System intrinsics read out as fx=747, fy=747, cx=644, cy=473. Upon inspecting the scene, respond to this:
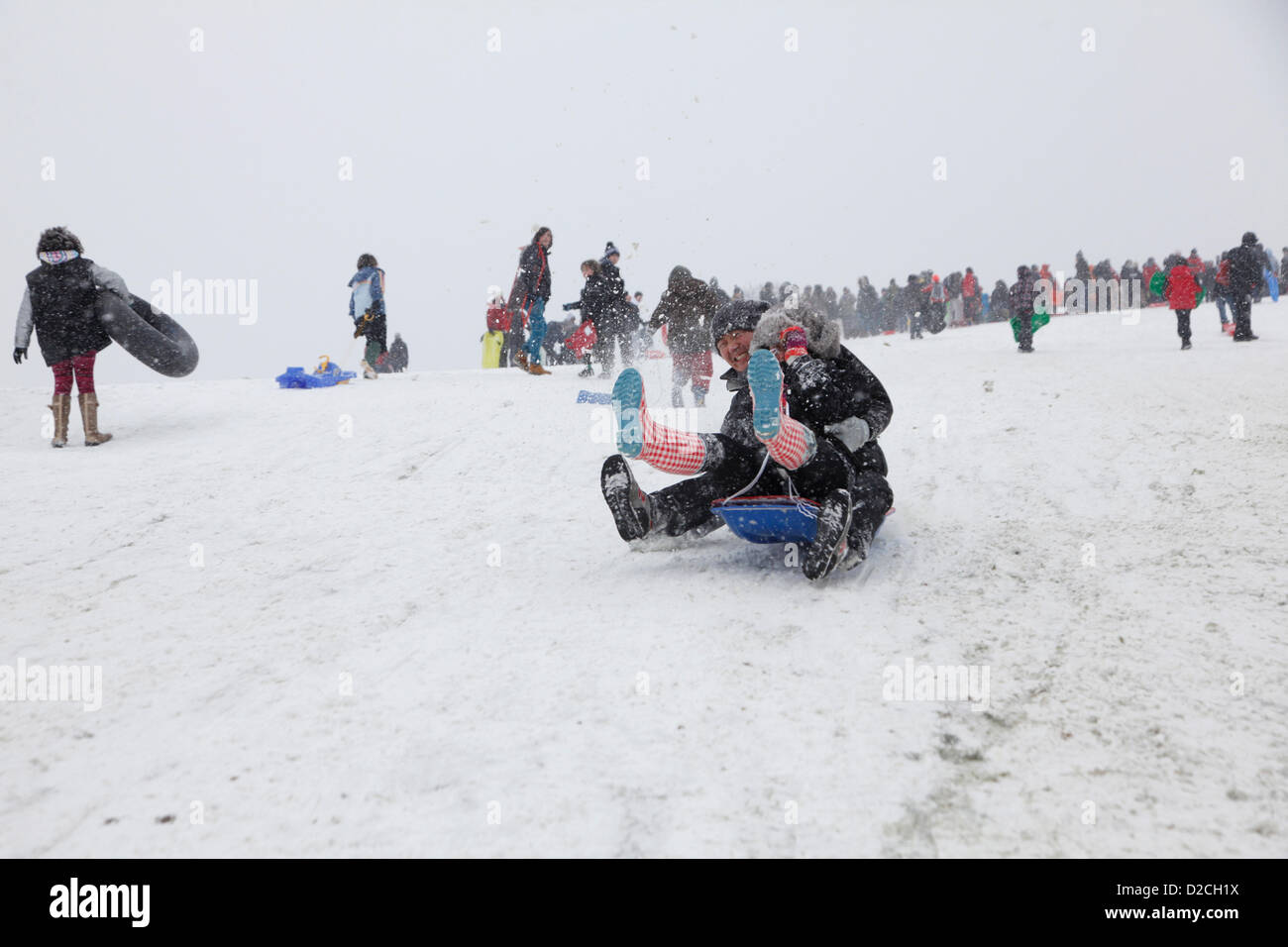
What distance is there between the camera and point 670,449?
3021 mm

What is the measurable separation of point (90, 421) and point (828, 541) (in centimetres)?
609

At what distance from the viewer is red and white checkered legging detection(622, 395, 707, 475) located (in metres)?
2.90

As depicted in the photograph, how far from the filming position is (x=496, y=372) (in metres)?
11.3

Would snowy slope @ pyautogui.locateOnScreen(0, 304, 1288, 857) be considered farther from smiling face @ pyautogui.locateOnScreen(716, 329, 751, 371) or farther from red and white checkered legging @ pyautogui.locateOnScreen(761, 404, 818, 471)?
smiling face @ pyautogui.locateOnScreen(716, 329, 751, 371)

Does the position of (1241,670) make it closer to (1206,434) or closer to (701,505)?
(701,505)

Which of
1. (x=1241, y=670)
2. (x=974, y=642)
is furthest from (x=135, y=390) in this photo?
(x=1241, y=670)

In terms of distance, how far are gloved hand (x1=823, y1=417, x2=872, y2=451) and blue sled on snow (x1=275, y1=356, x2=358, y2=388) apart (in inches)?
299

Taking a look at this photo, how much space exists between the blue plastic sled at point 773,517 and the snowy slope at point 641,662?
0.62 ft

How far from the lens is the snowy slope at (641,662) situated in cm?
154

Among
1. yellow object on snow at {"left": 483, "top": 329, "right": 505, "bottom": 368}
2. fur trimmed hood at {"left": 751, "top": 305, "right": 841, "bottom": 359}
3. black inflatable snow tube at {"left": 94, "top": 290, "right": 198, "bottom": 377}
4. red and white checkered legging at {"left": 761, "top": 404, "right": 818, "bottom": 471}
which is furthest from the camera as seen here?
yellow object on snow at {"left": 483, "top": 329, "right": 505, "bottom": 368}

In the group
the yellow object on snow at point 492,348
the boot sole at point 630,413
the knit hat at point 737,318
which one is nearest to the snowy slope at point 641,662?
the boot sole at point 630,413

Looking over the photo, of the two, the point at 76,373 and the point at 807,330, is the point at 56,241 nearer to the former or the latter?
the point at 76,373

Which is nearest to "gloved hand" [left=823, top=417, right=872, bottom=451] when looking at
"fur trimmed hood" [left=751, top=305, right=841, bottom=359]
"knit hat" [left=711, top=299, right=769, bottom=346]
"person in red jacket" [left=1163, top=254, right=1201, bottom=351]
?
"fur trimmed hood" [left=751, top=305, right=841, bottom=359]

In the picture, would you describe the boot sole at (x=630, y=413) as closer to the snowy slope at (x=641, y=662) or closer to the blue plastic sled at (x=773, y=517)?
the blue plastic sled at (x=773, y=517)
